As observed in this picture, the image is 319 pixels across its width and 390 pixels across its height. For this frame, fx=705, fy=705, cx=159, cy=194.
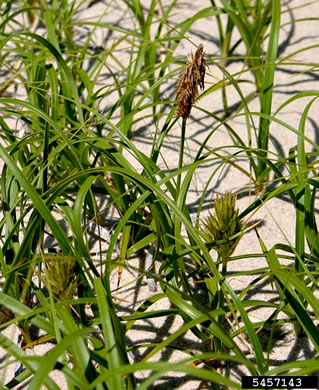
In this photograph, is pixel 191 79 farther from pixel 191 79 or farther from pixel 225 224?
pixel 225 224

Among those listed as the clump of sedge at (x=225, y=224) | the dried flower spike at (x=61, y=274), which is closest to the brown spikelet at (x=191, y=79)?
the clump of sedge at (x=225, y=224)

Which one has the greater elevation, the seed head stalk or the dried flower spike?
the seed head stalk

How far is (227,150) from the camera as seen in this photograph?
2312 mm

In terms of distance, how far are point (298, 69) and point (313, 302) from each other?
1.43 m

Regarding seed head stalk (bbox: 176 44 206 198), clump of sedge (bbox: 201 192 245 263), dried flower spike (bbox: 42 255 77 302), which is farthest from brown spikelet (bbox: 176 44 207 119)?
dried flower spike (bbox: 42 255 77 302)

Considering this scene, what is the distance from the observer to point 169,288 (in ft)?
5.08

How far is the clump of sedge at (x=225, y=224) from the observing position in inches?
59.2

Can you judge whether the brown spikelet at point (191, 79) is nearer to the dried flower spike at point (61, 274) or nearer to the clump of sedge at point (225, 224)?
the clump of sedge at point (225, 224)

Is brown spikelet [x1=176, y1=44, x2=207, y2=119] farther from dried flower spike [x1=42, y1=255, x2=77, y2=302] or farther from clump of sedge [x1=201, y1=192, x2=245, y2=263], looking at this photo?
dried flower spike [x1=42, y1=255, x2=77, y2=302]

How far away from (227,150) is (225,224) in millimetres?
812

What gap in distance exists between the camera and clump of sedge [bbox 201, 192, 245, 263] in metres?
1.50

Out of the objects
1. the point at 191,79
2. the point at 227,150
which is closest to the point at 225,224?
the point at 191,79

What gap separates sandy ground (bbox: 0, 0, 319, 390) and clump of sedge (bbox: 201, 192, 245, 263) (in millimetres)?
176

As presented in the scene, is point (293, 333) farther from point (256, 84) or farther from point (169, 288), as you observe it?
point (256, 84)
